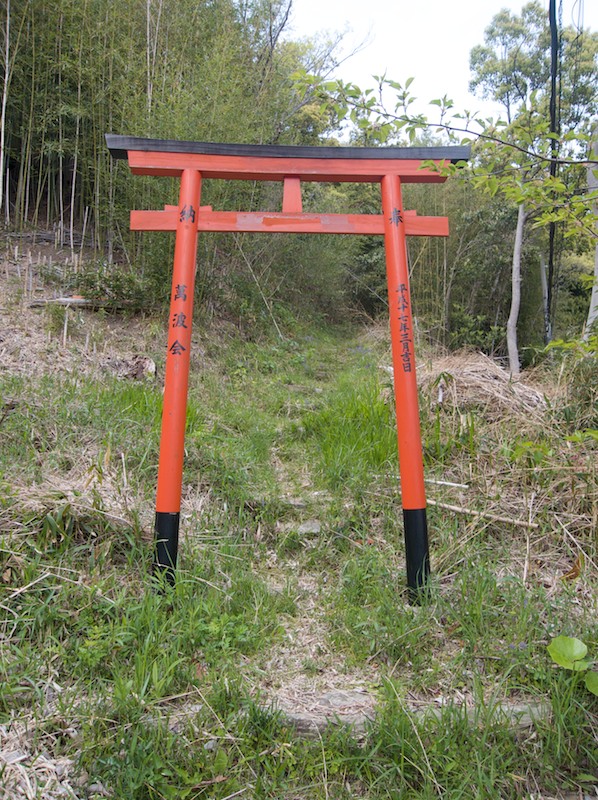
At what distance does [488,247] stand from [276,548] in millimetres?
8472

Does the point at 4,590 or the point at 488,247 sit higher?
the point at 488,247

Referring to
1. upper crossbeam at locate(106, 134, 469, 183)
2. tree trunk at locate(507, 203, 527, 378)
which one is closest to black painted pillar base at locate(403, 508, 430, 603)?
upper crossbeam at locate(106, 134, 469, 183)

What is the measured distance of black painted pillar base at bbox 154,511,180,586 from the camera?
2295 millimetres

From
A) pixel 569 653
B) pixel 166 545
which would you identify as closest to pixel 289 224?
pixel 166 545

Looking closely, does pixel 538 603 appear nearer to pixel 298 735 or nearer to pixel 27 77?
pixel 298 735

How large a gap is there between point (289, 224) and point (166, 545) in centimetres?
160

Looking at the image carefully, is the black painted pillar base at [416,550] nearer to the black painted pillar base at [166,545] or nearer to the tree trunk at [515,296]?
the black painted pillar base at [166,545]

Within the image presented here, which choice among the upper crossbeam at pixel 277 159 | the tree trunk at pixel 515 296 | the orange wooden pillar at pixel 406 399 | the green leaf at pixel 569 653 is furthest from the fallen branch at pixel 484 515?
the tree trunk at pixel 515 296

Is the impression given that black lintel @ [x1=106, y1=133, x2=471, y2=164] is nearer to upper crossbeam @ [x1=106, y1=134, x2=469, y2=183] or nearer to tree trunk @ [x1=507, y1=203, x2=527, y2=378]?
upper crossbeam @ [x1=106, y1=134, x2=469, y2=183]

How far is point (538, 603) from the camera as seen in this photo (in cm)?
224

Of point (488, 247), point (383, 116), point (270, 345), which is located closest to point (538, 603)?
point (383, 116)

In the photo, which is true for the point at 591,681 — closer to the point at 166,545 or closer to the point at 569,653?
the point at 569,653

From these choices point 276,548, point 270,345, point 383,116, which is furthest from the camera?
point 270,345

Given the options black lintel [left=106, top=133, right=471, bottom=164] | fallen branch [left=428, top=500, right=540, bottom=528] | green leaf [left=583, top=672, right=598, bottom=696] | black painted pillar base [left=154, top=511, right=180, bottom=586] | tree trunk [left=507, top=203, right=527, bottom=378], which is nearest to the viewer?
green leaf [left=583, top=672, right=598, bottom=696]
